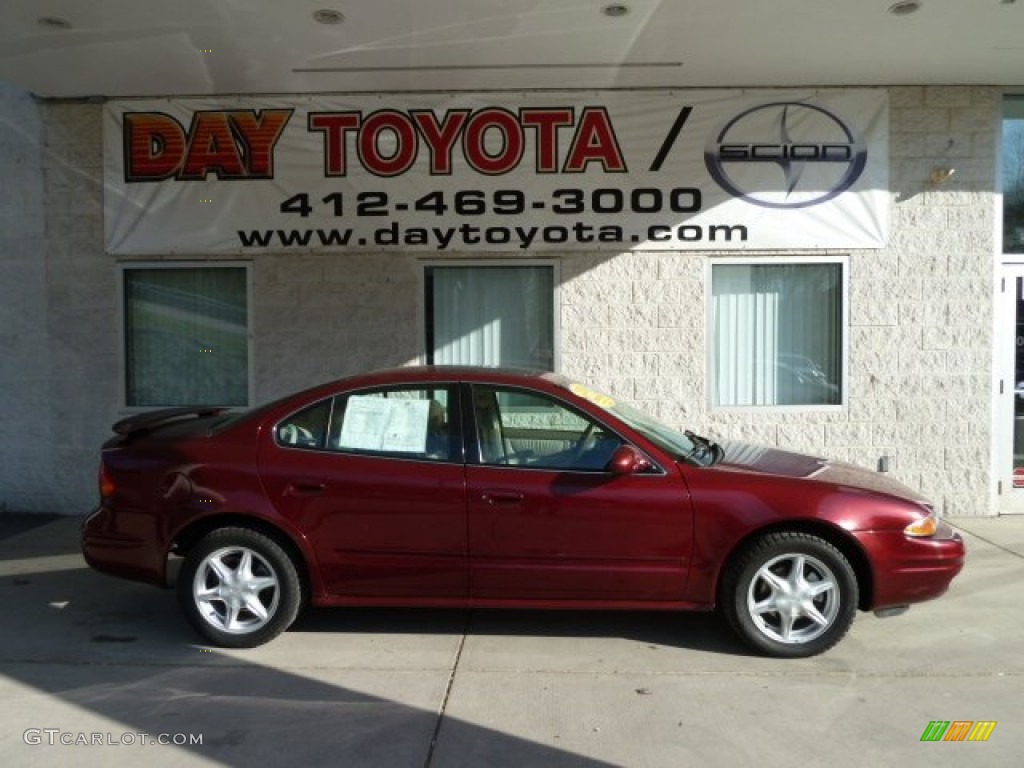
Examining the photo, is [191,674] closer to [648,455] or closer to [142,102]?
[648,455]

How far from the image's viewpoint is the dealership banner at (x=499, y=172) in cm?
792

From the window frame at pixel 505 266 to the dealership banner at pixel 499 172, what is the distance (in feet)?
0.43

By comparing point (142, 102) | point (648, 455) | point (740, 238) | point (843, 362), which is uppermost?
point (142, 102)

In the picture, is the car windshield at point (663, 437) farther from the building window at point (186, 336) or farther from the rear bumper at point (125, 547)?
the building window at point (186, 336)

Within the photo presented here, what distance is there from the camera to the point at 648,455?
15.3ft

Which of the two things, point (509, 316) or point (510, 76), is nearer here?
point (510, 76)

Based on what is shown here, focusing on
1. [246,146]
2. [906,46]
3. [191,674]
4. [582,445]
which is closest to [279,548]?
[191,674]

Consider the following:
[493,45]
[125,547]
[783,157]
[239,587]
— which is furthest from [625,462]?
[783,157]

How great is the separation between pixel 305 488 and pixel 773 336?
16.8ft

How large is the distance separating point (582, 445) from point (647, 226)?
12.2 ft

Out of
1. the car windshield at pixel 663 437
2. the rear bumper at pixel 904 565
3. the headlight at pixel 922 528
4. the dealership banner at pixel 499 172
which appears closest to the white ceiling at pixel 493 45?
the dealership banner at pixel 499 172

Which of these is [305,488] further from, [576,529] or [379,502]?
[576,529]

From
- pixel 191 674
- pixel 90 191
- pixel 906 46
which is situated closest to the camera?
pixel 191 674

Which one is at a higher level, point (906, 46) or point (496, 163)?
point (906, 46)
